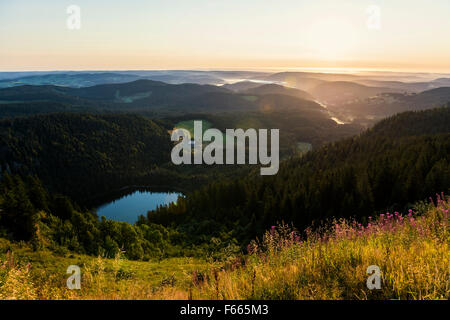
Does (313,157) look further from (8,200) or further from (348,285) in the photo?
(348,285)

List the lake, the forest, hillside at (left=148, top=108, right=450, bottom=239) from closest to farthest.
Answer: the forest
hillside at (left=148, top=108, right=450, bottom=239)
the lake

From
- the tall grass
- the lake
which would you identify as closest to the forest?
the tall grass

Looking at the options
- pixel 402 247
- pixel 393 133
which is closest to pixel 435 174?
pixel 402 247

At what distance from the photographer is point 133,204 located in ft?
502

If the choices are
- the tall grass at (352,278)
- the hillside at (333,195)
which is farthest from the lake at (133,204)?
the tall grass at (352,278)

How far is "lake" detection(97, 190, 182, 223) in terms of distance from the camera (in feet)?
447

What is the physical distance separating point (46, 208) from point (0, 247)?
1507 cm

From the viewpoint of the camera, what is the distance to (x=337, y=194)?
41250 millimetres

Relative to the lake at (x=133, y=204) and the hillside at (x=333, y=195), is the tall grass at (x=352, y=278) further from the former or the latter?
the lake at (x=133, y=204)

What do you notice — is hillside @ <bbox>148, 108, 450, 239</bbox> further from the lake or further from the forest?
the lake

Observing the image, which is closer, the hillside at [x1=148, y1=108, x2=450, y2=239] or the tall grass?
the tall grass

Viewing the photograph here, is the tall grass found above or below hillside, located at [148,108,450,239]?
above

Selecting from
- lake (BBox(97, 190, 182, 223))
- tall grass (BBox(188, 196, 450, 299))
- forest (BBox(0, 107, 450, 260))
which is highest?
tall grass (BBox(188, 196, 450, 299))

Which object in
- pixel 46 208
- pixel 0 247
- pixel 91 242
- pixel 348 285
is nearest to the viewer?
pixel 348 285
